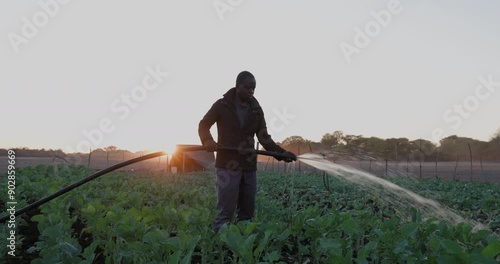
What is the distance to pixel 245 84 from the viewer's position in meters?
4.23

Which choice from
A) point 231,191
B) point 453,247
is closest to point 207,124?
point 231,191

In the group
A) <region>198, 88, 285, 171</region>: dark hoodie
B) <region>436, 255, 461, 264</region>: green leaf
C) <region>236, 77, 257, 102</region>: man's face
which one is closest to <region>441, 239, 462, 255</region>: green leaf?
<region>436, 255, 461, 264</region>: green leaf

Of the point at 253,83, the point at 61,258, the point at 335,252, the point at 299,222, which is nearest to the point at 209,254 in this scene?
the point at 299,222

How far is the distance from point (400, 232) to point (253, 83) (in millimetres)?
1800

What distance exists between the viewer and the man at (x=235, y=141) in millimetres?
4379

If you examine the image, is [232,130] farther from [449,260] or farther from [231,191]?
[449,260]

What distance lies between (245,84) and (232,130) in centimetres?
47

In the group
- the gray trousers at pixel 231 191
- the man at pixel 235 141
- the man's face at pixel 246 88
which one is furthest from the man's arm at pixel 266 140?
the man's face at pixel 246 88

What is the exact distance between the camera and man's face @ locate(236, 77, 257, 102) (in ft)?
13.9

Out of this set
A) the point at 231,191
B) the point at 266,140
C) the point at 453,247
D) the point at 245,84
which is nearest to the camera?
the point at 453,247

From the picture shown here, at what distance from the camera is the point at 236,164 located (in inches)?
173

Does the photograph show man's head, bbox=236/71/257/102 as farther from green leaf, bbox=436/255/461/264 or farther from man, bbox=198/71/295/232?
green leaf, bbox=436/255/461/264

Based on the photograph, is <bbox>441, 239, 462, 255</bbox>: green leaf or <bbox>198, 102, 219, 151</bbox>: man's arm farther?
<bbox>198, 102, 219, 151</bbox>: man's arm

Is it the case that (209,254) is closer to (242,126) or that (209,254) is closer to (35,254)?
(242,126)
